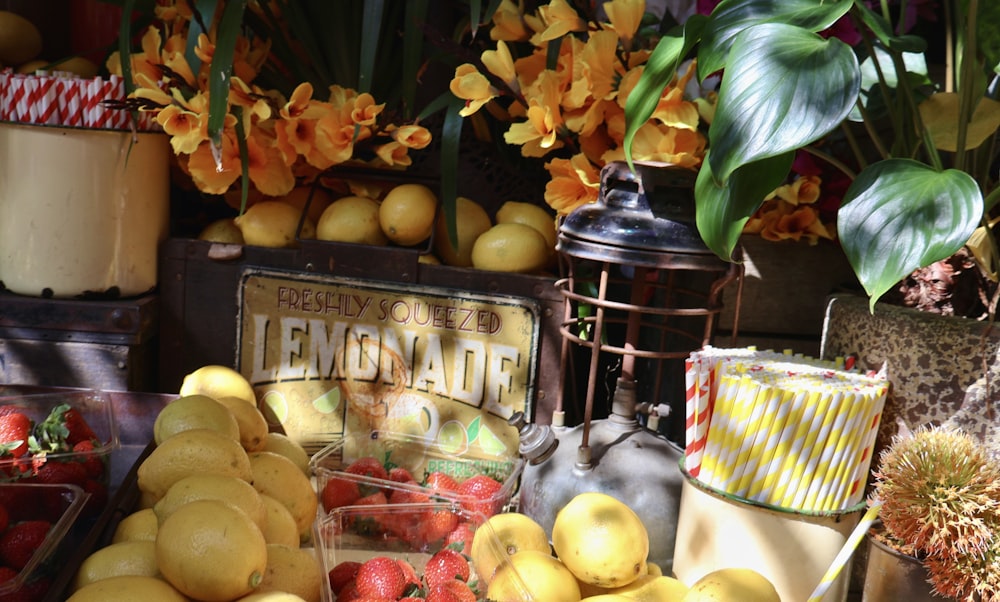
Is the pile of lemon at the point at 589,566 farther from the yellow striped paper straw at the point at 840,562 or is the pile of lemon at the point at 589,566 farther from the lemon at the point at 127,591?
the lemon at the point at 127,591

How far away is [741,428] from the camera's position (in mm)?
963

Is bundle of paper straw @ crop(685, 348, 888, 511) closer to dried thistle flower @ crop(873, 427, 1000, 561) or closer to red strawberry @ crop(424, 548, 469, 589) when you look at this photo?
dried thistle flower @ crop(873, 427, 1000, 561)

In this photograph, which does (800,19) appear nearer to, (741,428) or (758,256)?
(741,428)

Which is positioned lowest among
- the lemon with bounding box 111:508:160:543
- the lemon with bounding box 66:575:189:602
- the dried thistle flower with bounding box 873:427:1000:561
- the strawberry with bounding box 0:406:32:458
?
A: the lemon with bounding box 111:508:160:543

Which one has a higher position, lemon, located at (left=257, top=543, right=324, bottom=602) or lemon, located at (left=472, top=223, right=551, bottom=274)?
lemon, located at (left=472, top=223, right=551, bottom=274)

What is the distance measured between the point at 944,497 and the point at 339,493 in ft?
2.22

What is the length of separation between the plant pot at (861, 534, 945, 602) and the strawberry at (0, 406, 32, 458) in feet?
3.23

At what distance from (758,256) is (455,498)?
2.24 feet

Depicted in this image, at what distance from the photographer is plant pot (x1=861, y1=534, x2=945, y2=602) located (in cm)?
88

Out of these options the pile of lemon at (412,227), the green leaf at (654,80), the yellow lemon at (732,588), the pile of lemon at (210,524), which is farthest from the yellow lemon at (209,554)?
the pile of lemon at (412,227)

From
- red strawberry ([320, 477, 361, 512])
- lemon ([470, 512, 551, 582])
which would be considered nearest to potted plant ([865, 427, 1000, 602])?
lemon ([470, 512, 551, 582])

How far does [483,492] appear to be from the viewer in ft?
3.73

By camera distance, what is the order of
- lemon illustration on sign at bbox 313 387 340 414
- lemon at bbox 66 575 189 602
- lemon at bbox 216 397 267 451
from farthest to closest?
lemon illustration on sign at bbox 313 387 340 414, lemon at bbox 216 397 267 451, lemon at bbox 66 575 189 602

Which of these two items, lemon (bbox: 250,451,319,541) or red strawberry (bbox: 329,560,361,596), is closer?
red strawberry (bbox: 329,560,361,596)
